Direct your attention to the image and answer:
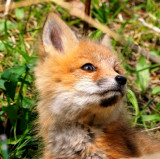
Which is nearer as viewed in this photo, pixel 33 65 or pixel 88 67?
pixel 88 67

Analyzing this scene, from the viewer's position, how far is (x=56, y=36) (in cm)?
442

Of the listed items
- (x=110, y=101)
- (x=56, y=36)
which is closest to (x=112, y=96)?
(x=110, y=101)

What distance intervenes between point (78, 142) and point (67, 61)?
96 centimetres

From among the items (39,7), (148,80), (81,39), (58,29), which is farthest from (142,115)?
(39,7)

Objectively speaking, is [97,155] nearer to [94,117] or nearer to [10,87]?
[94,117]

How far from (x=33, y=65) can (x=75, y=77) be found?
3.29 ft

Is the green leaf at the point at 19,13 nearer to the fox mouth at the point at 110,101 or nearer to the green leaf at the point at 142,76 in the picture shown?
the green leaf at the point at 142,76

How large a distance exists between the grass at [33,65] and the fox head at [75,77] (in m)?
0.42

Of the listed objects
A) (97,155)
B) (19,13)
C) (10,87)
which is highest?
(19,13)

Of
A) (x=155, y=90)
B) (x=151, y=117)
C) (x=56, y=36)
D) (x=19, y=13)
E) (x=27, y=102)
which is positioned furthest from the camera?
(x=19, y=13)

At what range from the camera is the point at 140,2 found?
7.69 metres

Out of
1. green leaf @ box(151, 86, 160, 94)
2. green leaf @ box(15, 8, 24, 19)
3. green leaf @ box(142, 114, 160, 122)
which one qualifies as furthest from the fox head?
green leaf @ box(15, 8, 24, 19)

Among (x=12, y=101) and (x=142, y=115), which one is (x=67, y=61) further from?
(x=142, y=115)

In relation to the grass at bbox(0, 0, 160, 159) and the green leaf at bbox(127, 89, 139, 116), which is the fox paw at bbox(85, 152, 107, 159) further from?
the green leaf at bbox(127, 89, 139, 116)
